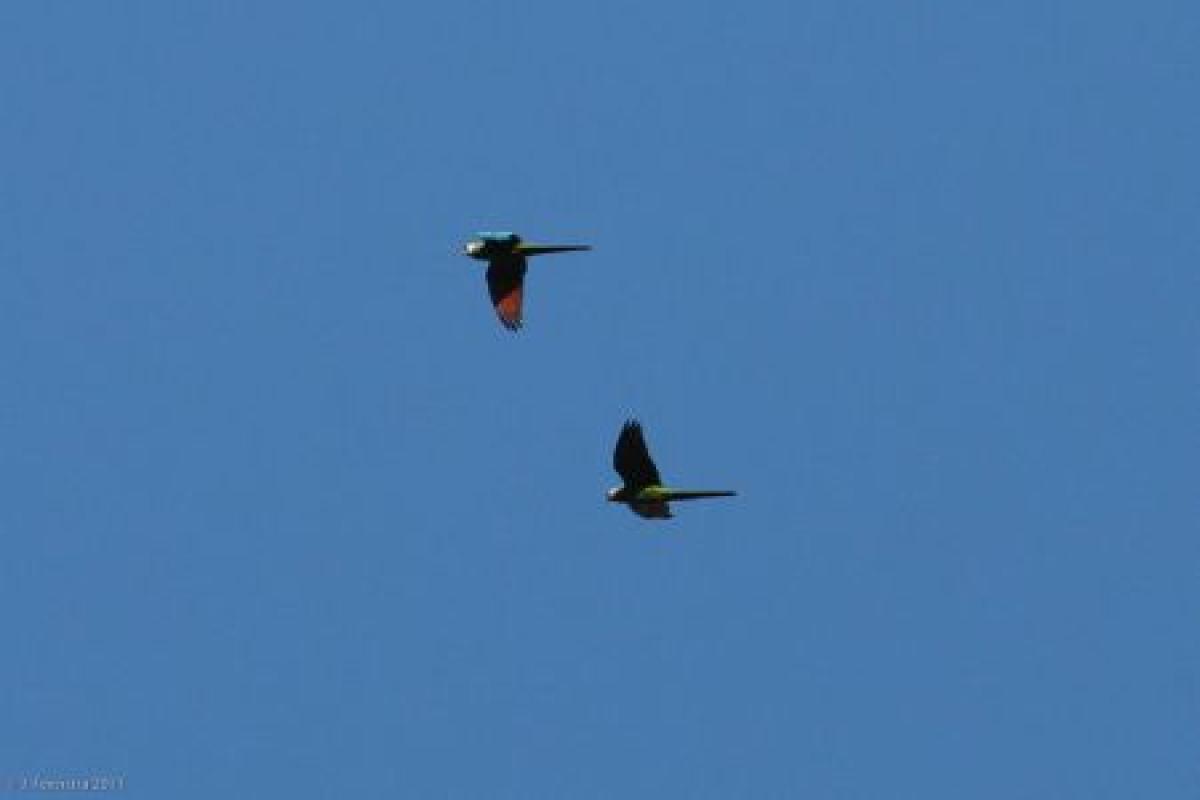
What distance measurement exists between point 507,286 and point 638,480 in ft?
29.0

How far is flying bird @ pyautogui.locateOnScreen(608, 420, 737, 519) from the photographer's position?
7000 cm

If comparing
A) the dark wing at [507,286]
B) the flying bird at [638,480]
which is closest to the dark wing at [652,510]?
the flying bird at [638,480]

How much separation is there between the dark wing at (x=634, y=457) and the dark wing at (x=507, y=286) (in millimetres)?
7189

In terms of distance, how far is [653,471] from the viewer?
231 feet

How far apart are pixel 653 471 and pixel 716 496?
12.7 feet

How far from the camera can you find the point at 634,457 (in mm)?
70125

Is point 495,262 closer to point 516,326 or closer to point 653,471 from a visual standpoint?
point 516,326

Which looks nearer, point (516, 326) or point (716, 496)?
point (716, 496)

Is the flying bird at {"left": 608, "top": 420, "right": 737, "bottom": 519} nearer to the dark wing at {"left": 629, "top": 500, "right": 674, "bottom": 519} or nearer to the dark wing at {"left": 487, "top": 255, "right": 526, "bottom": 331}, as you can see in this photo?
the dark wing at {"left": 629, "top": 500, "right": 674, "bottom": 519}

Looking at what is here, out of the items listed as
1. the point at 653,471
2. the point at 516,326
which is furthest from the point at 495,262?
the point at 653,471

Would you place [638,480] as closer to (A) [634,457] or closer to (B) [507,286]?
(A) [634,457]

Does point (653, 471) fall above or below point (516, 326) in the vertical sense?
below

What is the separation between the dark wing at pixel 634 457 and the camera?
7000cm

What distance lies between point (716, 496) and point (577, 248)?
33.1 ft
